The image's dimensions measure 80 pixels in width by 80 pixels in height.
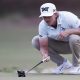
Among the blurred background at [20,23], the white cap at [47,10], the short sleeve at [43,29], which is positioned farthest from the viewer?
the blurred background at [20,23]

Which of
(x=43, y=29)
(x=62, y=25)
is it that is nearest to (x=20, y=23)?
(x=43, y=29)

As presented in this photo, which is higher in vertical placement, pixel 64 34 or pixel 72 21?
pixel 72 21

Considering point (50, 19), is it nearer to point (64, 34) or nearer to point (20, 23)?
point (64, 34)

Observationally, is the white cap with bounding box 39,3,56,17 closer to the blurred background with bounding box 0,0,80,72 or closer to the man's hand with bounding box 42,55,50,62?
the man's hand with bounding box 42,55,50,62

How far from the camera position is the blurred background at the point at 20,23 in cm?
1080

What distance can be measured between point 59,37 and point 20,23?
2.48 meters

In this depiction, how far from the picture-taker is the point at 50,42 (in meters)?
9.02

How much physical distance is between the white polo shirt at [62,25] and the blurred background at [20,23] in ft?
6.06

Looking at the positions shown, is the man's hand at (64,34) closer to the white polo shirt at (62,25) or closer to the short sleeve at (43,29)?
the white polo shirt at (62,25)

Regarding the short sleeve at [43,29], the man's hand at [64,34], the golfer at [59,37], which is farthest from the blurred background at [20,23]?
the man's hand at [64,34]

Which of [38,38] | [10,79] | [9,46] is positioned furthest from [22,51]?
[10,79]

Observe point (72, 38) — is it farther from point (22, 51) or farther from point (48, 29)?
point (22, 51)

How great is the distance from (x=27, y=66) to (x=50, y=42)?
1.02 metres

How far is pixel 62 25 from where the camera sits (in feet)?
28.4
